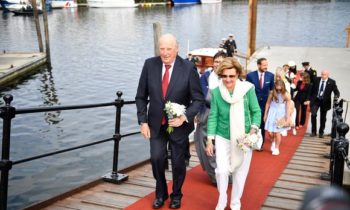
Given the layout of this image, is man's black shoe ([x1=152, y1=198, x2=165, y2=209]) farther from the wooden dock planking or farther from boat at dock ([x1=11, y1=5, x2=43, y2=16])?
boat at dock ([x1=11, y1=5, x2=43, y2=16])

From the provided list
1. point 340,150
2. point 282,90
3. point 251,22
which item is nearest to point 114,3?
point 251,22

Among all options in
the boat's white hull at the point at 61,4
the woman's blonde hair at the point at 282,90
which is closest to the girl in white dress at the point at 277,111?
the woman's blonde hair at the point at 282,90

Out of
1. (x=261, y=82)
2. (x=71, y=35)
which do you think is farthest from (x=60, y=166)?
(x=71, y=35)

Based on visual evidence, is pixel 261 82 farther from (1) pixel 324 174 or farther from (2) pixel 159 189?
(2) pixel 159 189

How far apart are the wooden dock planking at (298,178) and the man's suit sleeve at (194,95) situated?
4.29 ft

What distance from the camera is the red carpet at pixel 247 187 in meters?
4.72

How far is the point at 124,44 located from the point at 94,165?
3041 cm

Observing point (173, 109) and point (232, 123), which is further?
point (232, 123)

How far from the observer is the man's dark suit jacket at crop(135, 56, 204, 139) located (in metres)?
4.20

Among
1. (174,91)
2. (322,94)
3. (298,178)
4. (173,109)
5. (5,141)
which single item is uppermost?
(174,91)

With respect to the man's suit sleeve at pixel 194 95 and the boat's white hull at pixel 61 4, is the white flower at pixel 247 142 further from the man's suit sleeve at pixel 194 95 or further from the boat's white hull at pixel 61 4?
the boat's white hull at pixel 61 4

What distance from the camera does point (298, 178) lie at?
19.0 ft

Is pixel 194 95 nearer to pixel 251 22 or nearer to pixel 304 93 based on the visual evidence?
pixel 304 93

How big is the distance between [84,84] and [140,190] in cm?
1987
